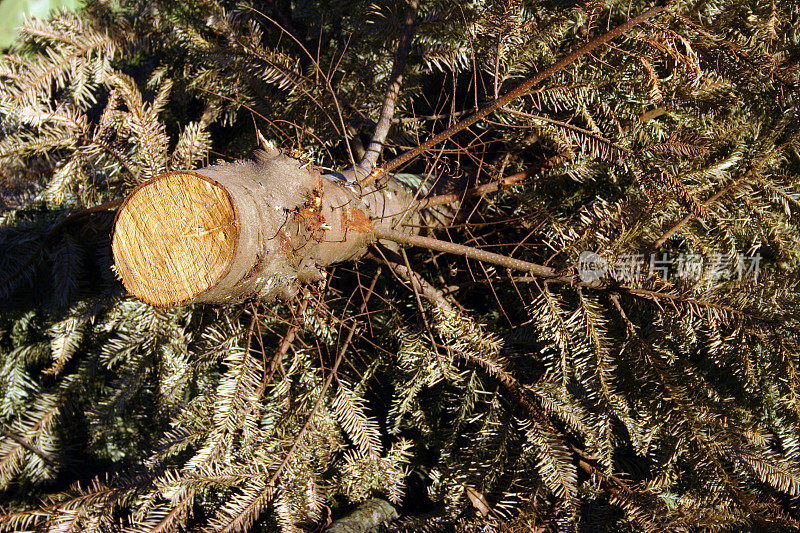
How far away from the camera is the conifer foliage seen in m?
1.23

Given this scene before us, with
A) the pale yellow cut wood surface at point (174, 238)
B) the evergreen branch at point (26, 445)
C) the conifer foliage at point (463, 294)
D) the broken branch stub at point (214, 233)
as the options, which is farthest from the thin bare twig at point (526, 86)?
the evergreen branch at point (26, 445)

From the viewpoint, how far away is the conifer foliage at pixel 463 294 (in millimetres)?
1231

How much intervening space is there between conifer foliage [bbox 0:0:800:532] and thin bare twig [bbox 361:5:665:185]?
0.16ft

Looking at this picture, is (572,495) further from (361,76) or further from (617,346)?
(361,76)

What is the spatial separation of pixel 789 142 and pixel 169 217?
1438mm

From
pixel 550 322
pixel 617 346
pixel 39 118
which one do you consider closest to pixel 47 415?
pixel 39 118

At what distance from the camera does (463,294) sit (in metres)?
1.70

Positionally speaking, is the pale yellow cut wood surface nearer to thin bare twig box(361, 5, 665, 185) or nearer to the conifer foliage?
the conifer foliage

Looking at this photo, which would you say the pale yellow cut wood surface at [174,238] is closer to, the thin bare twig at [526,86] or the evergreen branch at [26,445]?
the thin bare twig at [526,86]

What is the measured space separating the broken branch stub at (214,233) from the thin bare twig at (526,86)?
258mm

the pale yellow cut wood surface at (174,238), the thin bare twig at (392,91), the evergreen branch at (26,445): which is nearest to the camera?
the pale yellow cut wood surface at (174,238)

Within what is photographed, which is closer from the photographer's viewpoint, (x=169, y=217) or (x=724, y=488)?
(x=169, y=217)

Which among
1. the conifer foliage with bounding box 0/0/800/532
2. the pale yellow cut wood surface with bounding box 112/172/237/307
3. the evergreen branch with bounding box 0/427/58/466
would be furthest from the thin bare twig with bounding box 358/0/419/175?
the evergreen branch with bounding box 0/427/58/466

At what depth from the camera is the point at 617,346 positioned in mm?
1381
